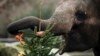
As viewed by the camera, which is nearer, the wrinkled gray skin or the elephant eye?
the wrinkled gray skin

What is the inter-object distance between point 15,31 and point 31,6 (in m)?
11.8

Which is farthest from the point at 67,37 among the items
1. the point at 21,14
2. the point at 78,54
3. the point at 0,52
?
the point at 21,14

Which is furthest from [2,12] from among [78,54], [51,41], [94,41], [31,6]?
[51,41]

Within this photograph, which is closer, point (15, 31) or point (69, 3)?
point (15, 31)

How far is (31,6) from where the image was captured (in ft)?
48.8

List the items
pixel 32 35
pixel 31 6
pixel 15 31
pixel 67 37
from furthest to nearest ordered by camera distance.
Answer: pixel 31 6
pixel 67 37
pixel 15 31
pixel 32 35

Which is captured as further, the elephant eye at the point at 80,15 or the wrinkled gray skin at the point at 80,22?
the elephant eye at the point at 80,15

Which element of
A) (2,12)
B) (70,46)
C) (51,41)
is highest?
(51,41)

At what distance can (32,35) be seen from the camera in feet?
9.39

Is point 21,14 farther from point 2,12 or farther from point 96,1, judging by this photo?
point 96,1

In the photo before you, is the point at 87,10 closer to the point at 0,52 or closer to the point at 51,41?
the point at 51,41

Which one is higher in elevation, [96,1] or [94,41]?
[96,1]

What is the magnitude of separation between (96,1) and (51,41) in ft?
3.58

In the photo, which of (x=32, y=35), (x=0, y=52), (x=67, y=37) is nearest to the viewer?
(x=32, y=35)
